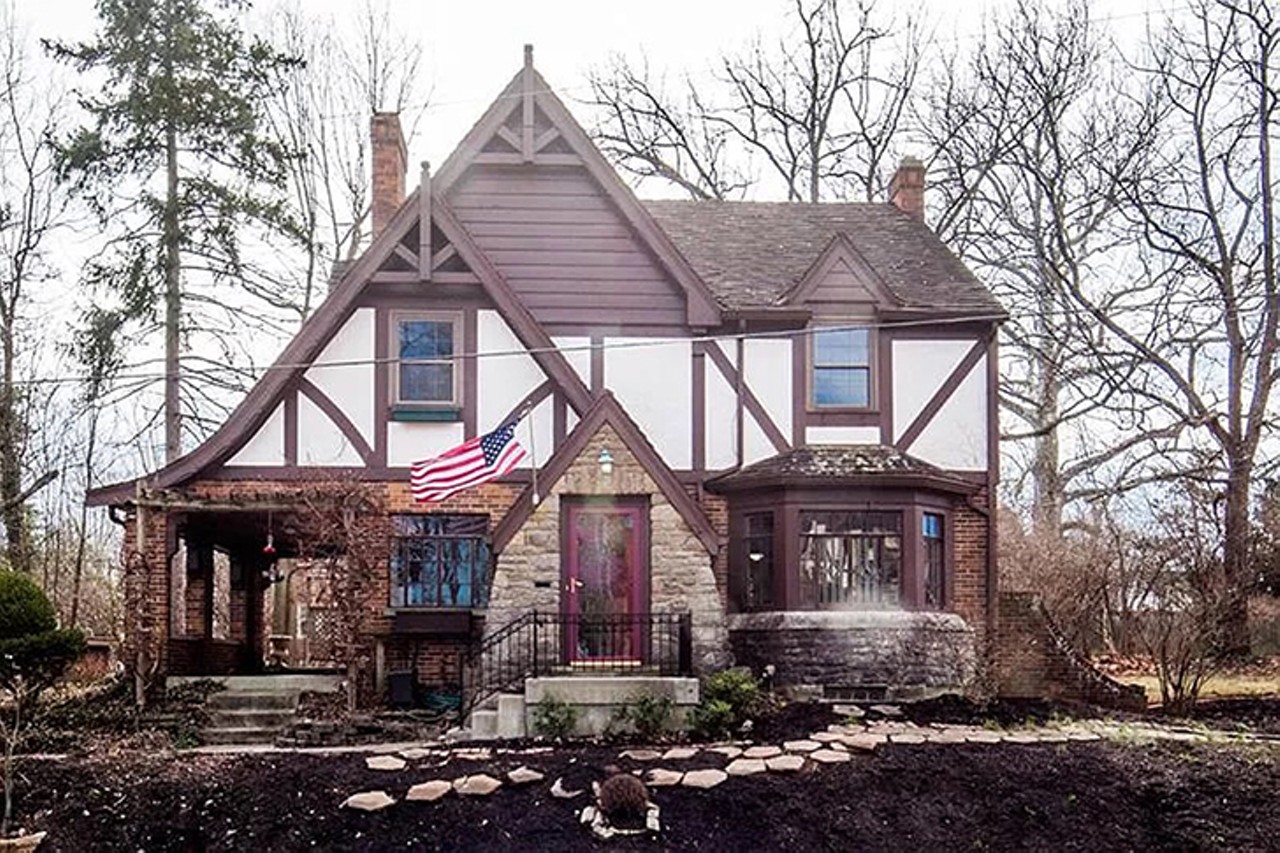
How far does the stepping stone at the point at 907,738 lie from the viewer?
1314 cm

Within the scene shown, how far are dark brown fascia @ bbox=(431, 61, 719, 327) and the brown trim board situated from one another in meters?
2.83

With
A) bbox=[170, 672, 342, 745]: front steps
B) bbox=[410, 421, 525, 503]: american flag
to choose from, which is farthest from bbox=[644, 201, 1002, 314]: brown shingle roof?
bbox=[170, 672, 342, 745]: front steps

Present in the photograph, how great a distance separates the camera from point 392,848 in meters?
11.0

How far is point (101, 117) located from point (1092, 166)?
17.1m

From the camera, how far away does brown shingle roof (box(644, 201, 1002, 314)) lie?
1878 cm

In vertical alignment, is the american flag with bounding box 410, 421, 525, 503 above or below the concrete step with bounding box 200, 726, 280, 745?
above

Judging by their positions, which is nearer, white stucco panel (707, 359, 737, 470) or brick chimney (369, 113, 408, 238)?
white stucco panel (707, 359, 737, 470)

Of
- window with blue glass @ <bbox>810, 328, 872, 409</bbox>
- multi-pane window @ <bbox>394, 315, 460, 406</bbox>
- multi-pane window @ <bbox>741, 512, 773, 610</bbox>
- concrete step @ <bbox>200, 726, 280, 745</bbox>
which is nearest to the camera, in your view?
concrete step @ <bbox>200, 726, 280, 745</bbox>

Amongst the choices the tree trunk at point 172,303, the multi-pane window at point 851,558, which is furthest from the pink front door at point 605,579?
the tree trunk at point 172,303

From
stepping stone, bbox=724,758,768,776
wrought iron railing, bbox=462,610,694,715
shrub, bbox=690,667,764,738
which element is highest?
wrought iron railing, bbox=462,610,694,715

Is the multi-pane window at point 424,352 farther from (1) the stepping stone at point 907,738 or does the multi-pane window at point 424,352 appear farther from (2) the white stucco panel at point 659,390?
(1) the stepping stone at point 907,738

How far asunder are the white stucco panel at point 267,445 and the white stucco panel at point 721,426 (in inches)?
204

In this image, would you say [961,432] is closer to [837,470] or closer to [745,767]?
[837,470]

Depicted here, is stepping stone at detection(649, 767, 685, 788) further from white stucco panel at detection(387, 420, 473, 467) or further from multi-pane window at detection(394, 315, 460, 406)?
multi-pane window at detection(394, 315, 460, 406)
